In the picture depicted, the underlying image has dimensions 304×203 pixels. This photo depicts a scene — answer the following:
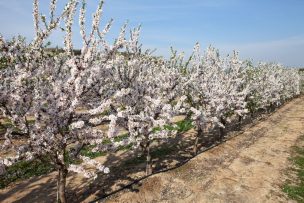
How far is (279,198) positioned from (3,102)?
12.7 metres

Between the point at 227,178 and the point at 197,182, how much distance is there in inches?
72.1

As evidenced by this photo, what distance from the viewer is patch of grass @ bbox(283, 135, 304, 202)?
51.9ft

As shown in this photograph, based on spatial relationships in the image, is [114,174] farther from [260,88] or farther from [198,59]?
[260,88]

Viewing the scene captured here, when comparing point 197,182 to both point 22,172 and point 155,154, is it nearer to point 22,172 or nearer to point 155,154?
point 155,154

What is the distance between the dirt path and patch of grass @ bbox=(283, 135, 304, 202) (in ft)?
1.45

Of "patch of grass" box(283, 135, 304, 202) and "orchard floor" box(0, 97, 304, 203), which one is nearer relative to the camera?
"orchard floor" box(0, 97, 304, 203)

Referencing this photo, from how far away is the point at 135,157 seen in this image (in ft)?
70.3

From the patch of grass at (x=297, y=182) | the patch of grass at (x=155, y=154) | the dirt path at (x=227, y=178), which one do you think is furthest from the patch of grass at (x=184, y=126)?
the patch of grass at (x=297, y=182)

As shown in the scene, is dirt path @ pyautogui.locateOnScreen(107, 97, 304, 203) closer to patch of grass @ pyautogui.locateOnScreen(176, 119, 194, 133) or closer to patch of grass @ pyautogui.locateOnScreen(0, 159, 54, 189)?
patch of grass @ pyautogui.locateOnScreen(176, 119, 194, 133)

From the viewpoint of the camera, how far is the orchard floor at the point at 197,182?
50.1 feet

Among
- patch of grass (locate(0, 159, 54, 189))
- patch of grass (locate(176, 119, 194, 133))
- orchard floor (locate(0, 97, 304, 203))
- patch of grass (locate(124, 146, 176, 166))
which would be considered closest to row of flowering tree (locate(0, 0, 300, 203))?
orchard floor (locate(0, 97, 304, 203))

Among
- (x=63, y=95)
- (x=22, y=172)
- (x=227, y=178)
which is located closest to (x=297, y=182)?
(x=227, y=178)

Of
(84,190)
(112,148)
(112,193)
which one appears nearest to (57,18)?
(112,148)

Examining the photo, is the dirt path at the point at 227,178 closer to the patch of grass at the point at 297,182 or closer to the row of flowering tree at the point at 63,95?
the patch of grass at the point at 297,182
